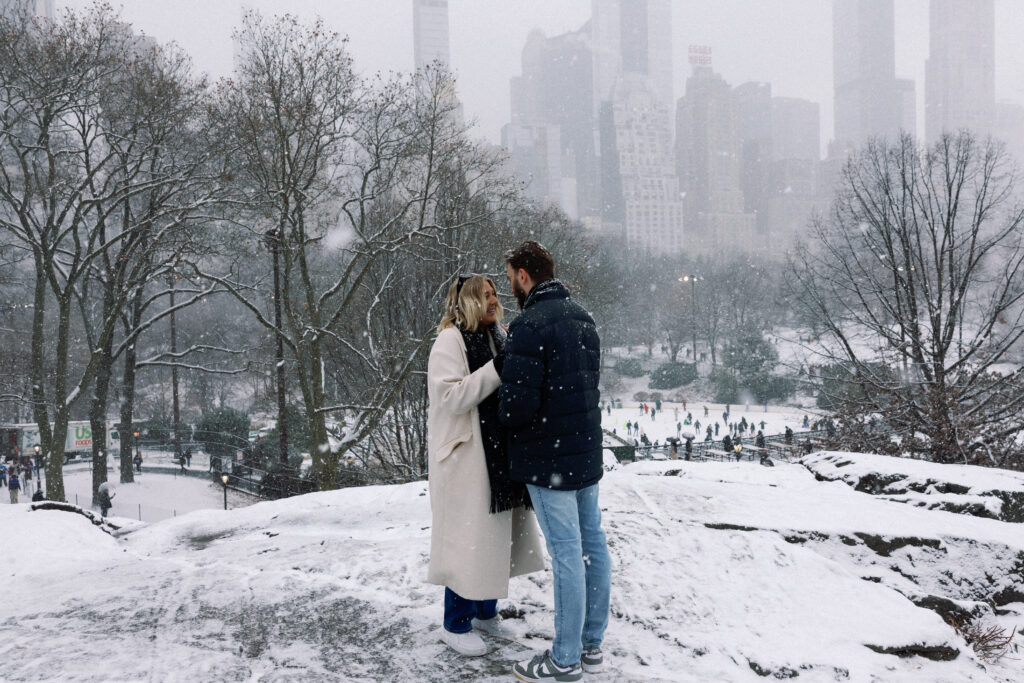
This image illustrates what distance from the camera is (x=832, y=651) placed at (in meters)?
2.98

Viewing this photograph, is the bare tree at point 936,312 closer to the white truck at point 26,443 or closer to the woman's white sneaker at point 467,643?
the woman's white sneaker at point 467,643

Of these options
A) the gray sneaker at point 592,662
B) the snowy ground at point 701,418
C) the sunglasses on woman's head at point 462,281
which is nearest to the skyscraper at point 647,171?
the snowy ground at point 701,418

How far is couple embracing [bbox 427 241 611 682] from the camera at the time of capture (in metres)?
2.69

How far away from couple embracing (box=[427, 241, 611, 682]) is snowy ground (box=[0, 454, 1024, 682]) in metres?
0.35

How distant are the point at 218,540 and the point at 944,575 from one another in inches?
220

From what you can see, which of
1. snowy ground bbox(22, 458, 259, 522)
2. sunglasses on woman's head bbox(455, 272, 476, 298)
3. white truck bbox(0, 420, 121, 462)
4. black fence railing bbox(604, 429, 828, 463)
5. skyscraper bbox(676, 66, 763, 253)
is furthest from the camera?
skyscraper bbox(676, 66, 763, 253)

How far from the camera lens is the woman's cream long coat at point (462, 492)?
2.92 m

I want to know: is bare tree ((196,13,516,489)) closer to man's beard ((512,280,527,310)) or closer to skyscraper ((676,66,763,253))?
man's beard ((512,280,527,310))

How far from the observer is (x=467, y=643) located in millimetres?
3047

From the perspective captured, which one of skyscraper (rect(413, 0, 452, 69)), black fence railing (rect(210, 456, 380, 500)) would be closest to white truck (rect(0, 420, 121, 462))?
black fence railing (rect(210, 456, 380, 500))

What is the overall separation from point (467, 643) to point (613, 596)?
0.97 meters

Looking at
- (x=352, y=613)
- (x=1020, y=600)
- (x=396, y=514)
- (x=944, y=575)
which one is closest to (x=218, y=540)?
(x=396, y=514)

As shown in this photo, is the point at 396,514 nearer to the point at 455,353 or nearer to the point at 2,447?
the point at 455,353

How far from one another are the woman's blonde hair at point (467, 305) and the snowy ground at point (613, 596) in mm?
1613
